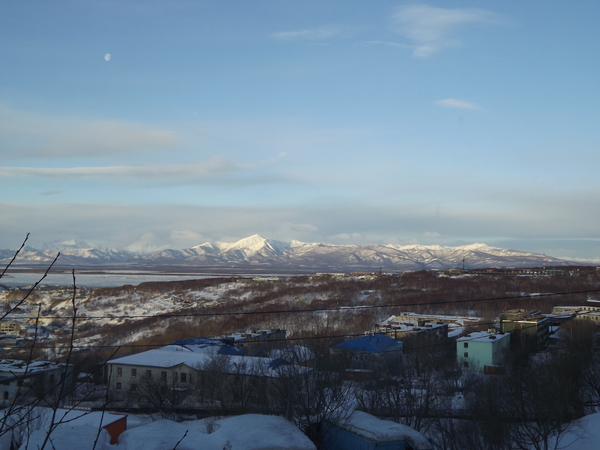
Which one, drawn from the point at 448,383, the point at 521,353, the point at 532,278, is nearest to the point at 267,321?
the point at 521,353

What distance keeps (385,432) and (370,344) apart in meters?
13.4

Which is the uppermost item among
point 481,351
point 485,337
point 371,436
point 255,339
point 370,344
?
point 371,436

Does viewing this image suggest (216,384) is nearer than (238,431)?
No

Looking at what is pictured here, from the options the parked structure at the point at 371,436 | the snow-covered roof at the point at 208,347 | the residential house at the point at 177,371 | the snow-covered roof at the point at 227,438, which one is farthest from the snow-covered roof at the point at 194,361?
the snow-covered roof at the point at 227,438

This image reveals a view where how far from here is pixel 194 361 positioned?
16.8 m

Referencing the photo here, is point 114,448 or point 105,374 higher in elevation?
point 114,448

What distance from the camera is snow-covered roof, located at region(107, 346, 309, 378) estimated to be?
45.8ft

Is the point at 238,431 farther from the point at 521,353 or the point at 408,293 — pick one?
the point at 408,293

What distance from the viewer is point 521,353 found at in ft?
61.9

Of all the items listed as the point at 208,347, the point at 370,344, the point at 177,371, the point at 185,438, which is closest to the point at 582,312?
the point at 370,344

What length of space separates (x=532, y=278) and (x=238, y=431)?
52103 millimetres

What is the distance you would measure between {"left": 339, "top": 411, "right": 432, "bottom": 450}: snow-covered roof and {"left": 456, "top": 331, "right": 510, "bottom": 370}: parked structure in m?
12.9

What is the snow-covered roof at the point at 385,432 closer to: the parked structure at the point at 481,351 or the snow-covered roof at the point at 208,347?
the snow-covered roof at the point at 208,347

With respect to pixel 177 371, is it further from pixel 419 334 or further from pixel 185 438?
pixel 419 334
